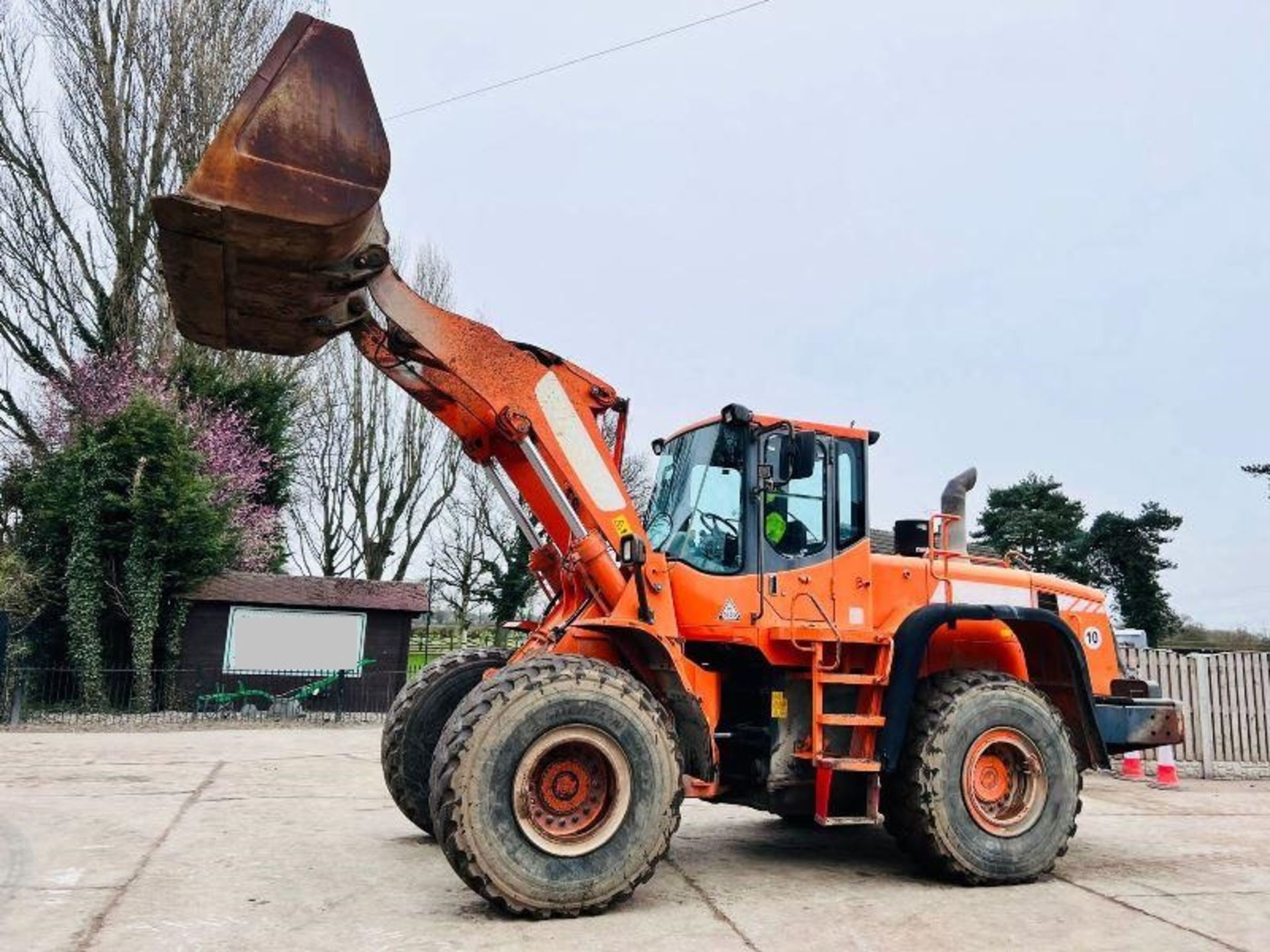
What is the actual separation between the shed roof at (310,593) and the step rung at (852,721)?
54.0ft

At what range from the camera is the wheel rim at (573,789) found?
505cm

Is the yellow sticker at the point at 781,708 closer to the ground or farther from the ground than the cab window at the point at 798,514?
closer to the ground

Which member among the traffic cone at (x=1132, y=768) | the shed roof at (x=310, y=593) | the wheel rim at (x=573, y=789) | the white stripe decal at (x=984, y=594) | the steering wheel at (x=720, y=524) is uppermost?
the shed roof at (x=310, y=593)

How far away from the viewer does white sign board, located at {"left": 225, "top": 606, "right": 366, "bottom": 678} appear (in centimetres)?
2069

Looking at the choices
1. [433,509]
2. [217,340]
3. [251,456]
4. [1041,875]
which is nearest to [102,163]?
[251,456]

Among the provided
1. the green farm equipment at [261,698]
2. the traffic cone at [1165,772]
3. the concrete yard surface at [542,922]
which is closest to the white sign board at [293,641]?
the green farm equipment at [261,698]

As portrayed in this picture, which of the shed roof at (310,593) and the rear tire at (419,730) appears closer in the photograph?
the rear tire at (419,730)

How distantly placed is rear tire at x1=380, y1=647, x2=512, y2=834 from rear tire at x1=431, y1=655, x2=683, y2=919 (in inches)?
64.9

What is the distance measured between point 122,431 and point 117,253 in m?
5.62

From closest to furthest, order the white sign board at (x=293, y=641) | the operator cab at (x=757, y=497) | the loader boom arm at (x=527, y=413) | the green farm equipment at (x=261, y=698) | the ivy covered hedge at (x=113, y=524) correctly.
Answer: the loader boom arm at (x=527, y=413), the operator cab at (x=757, y=497), the ivy covered hedge at (x=113, y=524), the green farm equipment at (x=261, y=698), the white sign board at (x=293, y=641)

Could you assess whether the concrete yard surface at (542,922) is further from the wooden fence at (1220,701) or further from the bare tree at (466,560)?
the bare tree at (466,560)

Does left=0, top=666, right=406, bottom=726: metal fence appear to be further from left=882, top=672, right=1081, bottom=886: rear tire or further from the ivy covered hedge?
left=882, top=672, right=1081, bottom=886: rear tire

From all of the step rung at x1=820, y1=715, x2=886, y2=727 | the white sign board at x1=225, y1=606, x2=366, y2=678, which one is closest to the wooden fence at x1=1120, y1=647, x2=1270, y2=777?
the step rung at x1=820, y1=715, x2=886, y2=727

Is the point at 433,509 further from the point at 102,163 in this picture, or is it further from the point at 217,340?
the point at 217,340
